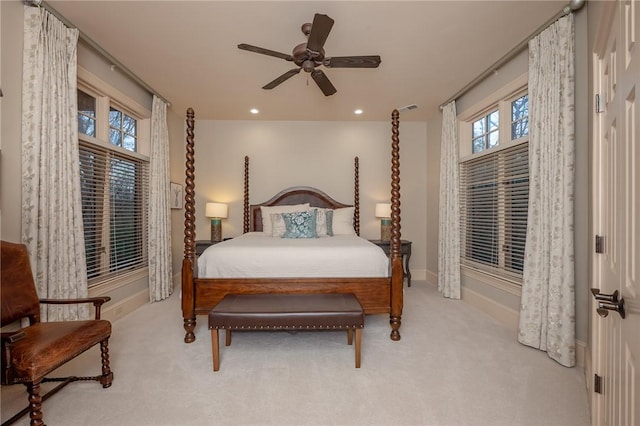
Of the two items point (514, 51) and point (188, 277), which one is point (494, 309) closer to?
point (514, 51)

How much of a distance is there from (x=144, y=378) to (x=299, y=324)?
1166 millimetres

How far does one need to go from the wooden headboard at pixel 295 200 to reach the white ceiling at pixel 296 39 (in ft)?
5.26

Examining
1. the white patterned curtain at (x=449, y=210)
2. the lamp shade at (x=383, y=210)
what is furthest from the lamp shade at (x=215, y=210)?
the white patterned curtain at (x=449, y=210)

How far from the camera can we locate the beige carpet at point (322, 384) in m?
1.78

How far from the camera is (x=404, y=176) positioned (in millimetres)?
5457

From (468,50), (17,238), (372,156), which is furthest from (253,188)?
(468,50)

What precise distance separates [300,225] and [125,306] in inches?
90.9

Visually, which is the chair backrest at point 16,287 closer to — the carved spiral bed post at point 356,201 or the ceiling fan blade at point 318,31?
the ceiling fan blade at point 318,31

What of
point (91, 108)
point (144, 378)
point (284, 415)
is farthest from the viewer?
point (91, 108)

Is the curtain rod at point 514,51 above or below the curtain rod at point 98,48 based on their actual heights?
below

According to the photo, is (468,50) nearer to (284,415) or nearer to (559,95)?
(559,95)

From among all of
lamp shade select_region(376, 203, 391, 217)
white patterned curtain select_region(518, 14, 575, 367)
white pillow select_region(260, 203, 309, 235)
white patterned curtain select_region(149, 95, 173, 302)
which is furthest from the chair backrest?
lamp shade select_region(376, 203, 391, 217)

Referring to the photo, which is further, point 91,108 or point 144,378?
point 91,108

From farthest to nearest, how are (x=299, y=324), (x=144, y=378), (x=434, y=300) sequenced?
(x=434, y=300), (x=299, y=324), (x=144, y=378)
